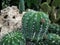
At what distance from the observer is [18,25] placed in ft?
11.8

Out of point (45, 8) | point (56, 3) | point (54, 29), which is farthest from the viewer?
point (56, 3)

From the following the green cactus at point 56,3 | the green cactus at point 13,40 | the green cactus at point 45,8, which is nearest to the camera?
the green cactus at point 13,40

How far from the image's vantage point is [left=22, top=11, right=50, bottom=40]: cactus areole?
306 centimetres

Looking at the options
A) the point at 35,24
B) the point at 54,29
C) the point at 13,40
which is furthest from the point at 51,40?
the point at 13,40

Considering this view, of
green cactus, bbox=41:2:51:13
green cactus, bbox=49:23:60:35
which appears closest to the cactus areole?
green cactus, bbox=49:23:60:35

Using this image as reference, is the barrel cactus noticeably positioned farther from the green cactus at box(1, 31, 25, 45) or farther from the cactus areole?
the green cactus at box(1, 31, 25, 45)

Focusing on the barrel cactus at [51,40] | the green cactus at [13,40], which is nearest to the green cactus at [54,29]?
the barrel cactus at [51,40]

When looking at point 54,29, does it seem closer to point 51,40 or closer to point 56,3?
point 51,40

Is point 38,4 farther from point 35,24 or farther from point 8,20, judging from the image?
point 35,24

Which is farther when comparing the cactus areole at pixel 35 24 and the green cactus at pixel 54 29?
the green cactus at pixel 54 29

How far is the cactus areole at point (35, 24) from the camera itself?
306 centimetres

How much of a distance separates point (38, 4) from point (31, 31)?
142 cm

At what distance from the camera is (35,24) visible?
3.08m

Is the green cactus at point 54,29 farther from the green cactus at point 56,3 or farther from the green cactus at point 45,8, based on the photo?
the green cactus at point 56,3
